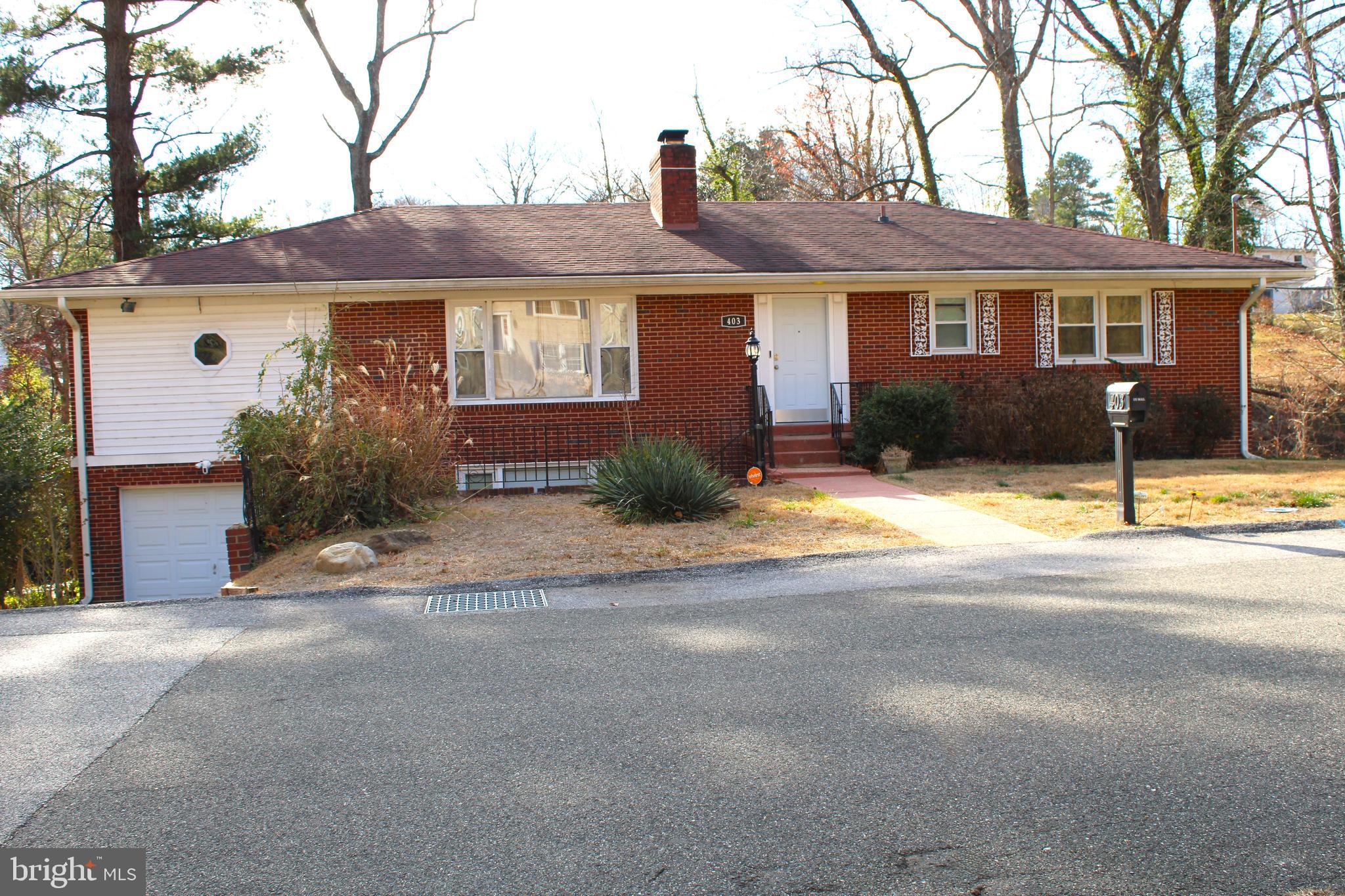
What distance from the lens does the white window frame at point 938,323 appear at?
1677 cm

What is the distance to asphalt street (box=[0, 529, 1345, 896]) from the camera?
10.4 feet

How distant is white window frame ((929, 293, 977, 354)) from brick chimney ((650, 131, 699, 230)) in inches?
174

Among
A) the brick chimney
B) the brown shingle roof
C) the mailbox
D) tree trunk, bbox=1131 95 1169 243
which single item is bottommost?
the mailbox

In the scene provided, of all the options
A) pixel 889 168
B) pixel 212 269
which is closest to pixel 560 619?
pixel 212 269

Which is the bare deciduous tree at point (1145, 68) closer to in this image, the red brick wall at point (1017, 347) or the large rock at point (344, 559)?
the red brick wall at point (1017, 347)

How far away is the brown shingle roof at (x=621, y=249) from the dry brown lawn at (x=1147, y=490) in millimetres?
3499

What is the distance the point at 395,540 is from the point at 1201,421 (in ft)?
44.6

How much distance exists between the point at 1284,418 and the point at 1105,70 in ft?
35.4

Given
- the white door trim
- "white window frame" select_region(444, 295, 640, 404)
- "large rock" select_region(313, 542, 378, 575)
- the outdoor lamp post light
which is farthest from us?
the white door trim

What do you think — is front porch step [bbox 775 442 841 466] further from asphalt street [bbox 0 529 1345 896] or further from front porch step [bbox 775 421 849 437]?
asphalt street [bbox 0 529 1345 896]

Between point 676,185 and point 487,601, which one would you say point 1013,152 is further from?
point 487,601

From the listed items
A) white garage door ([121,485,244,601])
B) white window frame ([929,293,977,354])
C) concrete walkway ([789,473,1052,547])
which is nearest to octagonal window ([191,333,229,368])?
white garage door ([121,485,244,601])

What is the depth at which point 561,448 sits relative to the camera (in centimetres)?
1554

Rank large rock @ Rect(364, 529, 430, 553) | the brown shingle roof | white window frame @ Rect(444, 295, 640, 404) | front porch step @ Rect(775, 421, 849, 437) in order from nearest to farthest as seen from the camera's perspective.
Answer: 1. large rock @ Rect(364, 529, 430, 553)
2. the brown shingle roof
3. white window frame @ Rect(444, 295, 640, 404)
4. front porch step @ Rect(775, 421, 849, 437)
